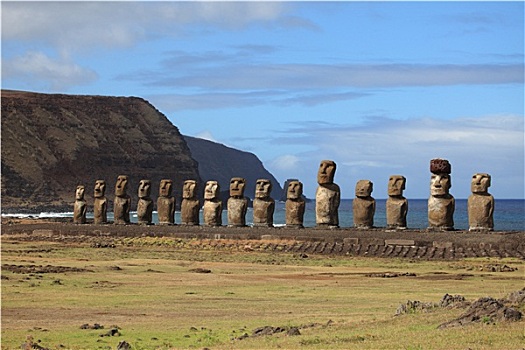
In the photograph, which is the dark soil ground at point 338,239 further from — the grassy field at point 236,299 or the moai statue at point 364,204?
the grassy field at point 236,299

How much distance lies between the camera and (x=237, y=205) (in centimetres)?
4109

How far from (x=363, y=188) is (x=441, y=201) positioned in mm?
2750

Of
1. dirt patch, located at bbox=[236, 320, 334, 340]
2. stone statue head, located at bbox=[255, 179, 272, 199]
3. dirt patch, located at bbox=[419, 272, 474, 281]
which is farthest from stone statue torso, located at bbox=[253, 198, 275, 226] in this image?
dirt patch, located at bbox=[236, 320, 334, 340]

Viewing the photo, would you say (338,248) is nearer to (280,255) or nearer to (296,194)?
(280,255)

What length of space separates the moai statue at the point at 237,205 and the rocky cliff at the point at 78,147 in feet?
261

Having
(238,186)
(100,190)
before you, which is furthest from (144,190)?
(238,186)

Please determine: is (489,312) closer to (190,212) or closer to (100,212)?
(190,212)

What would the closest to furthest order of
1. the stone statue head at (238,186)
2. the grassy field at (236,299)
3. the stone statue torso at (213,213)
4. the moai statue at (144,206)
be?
the grassy field at (236,299) < the stone statue head at (238,186) < the stone statue torso at (213,213) < the moai statue at (144,206)

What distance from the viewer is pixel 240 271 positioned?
28766 mm

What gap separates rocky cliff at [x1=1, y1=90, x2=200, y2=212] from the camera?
128 meters

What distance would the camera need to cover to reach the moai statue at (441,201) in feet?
118

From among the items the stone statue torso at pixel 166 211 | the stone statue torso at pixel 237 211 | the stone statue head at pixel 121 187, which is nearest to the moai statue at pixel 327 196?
the stone statue torso at pixel 237 211

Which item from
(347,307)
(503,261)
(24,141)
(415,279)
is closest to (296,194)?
(503,261)

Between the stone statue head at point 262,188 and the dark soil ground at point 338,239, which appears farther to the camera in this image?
the stone statue head at point 262,188
